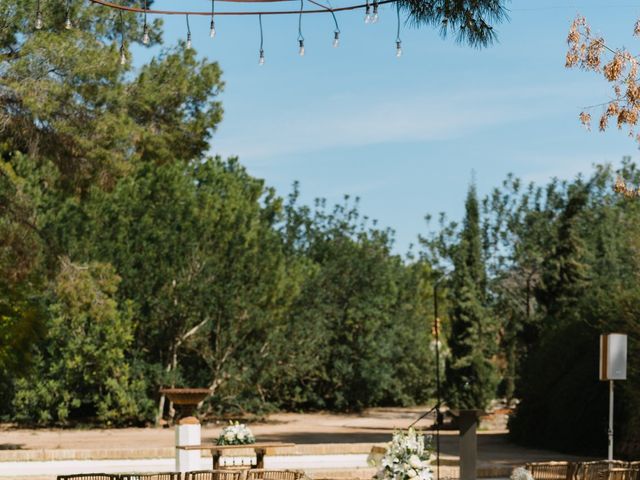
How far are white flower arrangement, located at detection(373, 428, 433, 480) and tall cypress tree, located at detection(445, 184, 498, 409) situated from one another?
22.1 m

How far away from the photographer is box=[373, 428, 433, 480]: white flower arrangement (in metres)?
7.47

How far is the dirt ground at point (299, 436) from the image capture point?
20953 mm

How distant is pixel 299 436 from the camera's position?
25.5 metres

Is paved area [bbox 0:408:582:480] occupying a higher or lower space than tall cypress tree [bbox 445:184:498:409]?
lower

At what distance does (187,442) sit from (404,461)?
7.34m

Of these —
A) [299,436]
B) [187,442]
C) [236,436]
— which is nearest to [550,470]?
[236,436]

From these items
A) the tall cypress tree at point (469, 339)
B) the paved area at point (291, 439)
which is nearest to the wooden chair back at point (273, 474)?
the paved area at point (291, 439)

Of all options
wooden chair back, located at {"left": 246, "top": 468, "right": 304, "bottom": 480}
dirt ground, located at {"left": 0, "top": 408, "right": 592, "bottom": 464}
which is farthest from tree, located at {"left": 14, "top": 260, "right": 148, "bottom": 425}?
wooden chair back, located at {"left": 246, "top": 468, "right": 304, "bottom": 480}

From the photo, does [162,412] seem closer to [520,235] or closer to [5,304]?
[5,304]

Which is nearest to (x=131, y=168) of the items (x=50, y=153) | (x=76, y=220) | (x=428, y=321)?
(x=50, y=153)

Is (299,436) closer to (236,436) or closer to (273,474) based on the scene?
(236,436)

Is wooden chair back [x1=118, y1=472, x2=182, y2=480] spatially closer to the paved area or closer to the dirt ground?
the paved area

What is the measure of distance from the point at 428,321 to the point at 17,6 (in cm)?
2365

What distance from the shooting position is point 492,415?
30.1 m
